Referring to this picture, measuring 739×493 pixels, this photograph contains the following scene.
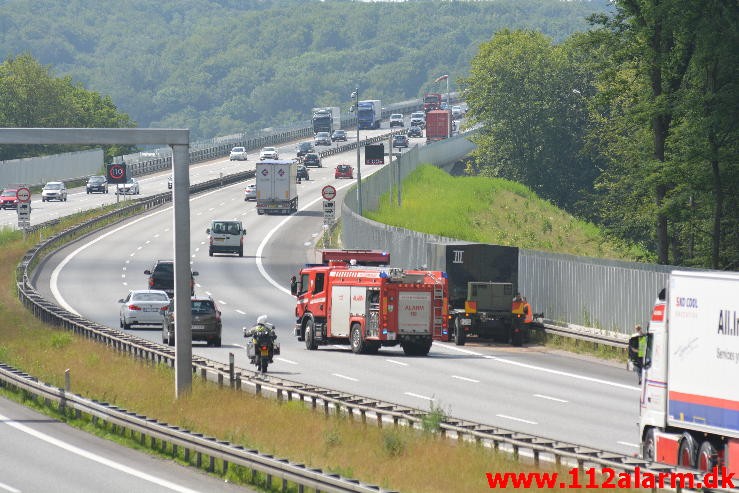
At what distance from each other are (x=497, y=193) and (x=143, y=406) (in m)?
97.6

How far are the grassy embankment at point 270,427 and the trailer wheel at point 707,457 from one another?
8.23 ft

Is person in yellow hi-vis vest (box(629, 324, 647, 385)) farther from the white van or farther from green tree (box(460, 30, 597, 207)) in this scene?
green tree (box(460, 30, 597, 207))

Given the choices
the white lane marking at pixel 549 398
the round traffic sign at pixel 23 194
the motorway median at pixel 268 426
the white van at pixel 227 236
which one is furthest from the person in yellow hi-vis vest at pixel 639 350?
the white van at pixel 227 236

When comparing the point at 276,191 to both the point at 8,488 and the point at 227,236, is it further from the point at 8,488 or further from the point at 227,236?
the point at 8,488

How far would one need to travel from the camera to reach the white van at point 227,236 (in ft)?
277

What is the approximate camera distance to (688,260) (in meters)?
58.7

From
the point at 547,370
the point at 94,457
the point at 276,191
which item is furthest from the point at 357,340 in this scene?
the point at 276,191

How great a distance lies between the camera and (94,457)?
25.7 m

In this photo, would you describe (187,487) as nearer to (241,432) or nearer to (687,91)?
(241,432)

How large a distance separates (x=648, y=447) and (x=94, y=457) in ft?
30.7

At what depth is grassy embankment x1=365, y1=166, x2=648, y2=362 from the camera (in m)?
97.1

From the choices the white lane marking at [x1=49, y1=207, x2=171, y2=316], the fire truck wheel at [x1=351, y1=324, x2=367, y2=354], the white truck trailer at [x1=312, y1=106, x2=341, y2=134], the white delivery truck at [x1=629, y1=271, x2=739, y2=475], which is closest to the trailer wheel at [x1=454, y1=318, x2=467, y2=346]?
the fire truck wheel at [x1=351, y1=324, x2=367, y2=354]

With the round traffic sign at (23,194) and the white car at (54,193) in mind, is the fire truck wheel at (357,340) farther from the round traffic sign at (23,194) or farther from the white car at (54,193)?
the white car at (54,193)

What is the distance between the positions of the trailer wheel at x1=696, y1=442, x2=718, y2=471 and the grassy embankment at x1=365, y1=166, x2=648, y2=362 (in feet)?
224
